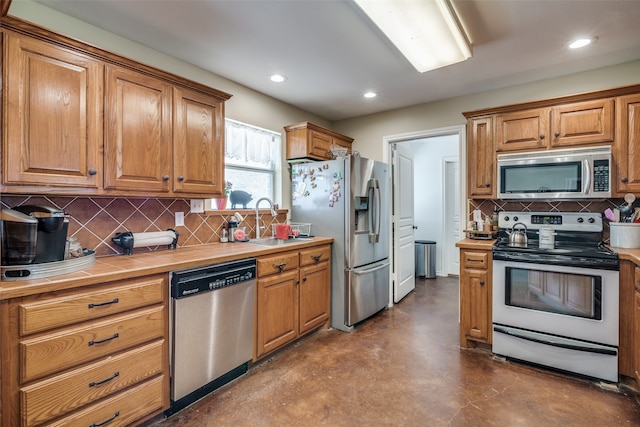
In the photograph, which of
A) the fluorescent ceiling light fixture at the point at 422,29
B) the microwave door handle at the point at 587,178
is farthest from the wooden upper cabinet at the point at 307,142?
the microwave door handle at the point at 587,178

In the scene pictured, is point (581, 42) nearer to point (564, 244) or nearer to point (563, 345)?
point (564, 244)

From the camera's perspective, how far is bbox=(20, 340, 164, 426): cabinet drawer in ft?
4.42

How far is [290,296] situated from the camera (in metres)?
2.67

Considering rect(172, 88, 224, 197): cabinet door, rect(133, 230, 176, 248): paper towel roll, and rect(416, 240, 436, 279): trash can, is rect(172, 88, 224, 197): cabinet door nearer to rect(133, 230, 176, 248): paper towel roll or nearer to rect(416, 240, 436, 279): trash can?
rect(133, 230, 176, 248): paper towel roll

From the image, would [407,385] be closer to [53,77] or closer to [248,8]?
[248,8]

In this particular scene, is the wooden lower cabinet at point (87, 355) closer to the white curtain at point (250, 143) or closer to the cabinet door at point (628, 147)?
the white curtain at point (250, 143)

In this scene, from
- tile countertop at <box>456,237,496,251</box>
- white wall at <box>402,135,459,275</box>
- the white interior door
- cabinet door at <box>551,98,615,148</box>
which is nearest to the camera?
cabinet door at <box>551,98,615,148</box>

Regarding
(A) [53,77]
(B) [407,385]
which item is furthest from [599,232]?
(A) [53,77]

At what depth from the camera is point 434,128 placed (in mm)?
3627

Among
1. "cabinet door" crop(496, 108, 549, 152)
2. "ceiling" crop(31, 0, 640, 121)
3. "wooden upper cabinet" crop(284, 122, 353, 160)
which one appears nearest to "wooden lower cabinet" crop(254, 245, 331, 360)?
"wooden upper cabinet" crop(284, 122, 353, 160)

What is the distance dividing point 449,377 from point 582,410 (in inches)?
30.0

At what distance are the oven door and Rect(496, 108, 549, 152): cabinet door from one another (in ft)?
3.68

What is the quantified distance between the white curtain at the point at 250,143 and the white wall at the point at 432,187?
3.00m

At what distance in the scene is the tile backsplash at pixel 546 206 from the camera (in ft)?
8.90
